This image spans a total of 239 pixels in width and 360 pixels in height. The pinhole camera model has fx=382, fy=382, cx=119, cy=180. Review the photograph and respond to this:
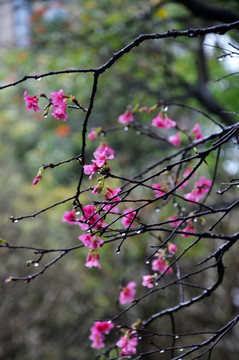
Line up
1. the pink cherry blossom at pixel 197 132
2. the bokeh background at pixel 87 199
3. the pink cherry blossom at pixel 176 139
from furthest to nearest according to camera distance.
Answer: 1. the bokeh background at pixel 87 199
2. the pink cherry blossom at pixel 176 139
3. the pink cherry blossom at pixel 197 132

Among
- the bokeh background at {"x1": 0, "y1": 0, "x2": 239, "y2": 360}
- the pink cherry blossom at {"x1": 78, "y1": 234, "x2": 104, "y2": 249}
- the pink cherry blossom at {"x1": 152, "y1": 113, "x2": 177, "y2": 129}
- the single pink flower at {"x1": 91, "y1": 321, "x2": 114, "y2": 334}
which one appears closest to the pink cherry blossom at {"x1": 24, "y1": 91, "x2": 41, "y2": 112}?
the pink cherry blossom at {"x1": 78, "y1": 234, "x2": 104, "y2": 249}

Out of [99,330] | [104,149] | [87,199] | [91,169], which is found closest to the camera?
[91,169]

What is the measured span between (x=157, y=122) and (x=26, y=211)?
14.5ft

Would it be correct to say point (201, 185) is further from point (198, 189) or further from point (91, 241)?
point (91, 241)

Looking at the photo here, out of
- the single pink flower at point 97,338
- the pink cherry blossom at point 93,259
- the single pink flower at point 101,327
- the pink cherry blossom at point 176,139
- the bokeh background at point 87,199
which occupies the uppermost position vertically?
the bokeh background at point 87,199

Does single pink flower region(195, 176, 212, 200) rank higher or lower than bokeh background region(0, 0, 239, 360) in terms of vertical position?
lower

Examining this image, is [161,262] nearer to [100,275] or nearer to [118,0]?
[100,275]

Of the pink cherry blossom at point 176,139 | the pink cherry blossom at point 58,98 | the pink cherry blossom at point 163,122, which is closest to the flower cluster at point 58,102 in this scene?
the pink cherry blossom at point 58,98

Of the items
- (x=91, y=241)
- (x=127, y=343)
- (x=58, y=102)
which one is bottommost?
(x=127, y=343)

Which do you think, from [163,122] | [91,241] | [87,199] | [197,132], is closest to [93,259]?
[91,241]

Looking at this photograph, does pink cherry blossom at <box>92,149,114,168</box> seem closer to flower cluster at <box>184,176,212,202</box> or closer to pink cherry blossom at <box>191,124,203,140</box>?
flower cluster at <box>184,176,212,202</box>

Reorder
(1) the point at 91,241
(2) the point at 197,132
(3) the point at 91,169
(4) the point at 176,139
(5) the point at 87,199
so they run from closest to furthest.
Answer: (3) the point at 91,169 → (1) the point at 91,241 → (2) the point at 197,132 → (4) the point at 176,139 → (5) the point at 87,199

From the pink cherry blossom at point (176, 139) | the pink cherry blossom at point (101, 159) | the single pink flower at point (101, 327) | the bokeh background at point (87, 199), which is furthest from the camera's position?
the bokeh background at point (87, 199)

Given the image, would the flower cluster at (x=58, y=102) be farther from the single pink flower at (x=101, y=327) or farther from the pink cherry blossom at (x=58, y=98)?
the single pink flower at (x=101, y=327)
